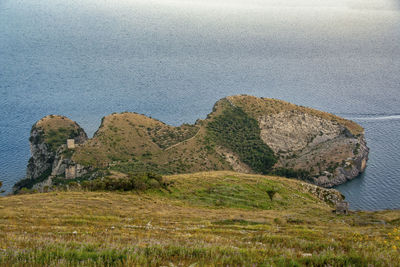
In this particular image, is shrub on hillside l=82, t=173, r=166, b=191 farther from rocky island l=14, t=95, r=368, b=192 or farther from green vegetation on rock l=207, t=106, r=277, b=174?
green vegetation on rock l=207, t=106, r=277, b=174

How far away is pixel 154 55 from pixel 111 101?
6291cm

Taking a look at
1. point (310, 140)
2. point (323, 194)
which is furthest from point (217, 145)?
point (323, 194)

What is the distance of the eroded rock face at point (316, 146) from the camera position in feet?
328

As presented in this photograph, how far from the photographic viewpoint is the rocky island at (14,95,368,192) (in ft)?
273

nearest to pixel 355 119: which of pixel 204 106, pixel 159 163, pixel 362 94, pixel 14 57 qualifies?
pixel 362 94

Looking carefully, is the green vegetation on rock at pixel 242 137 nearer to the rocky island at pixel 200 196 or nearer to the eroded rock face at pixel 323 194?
the rocky island at pixel 200 196

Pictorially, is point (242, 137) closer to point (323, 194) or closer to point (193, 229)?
point (323, 194)

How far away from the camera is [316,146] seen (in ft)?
383

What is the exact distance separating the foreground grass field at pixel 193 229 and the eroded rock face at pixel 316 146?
5572 cm

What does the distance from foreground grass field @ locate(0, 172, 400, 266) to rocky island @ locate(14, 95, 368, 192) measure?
136ft

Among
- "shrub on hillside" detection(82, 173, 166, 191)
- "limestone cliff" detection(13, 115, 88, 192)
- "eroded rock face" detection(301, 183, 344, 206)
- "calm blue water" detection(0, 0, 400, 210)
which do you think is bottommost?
"eroded rock face" detection(301, 183, 344, 206)

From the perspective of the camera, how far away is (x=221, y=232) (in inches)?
587

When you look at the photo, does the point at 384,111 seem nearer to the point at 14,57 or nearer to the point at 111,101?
the point at 111,101

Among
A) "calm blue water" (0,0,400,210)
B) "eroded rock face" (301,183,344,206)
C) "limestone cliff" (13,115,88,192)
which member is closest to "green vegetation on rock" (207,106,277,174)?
"calm blue water" (0,0,400,210)
